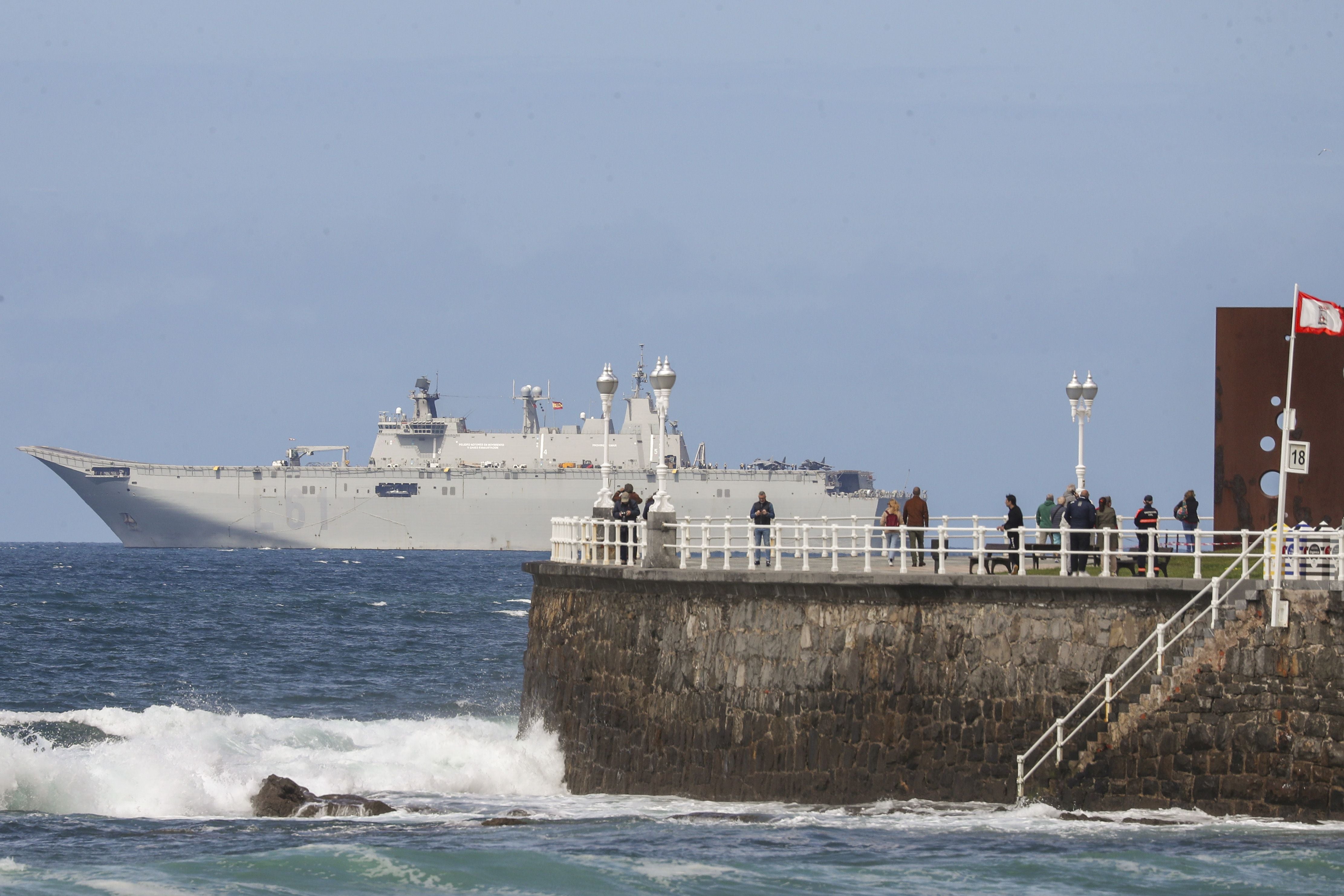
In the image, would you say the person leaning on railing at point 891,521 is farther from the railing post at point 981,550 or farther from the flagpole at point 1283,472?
the flagpole at point 1283,472

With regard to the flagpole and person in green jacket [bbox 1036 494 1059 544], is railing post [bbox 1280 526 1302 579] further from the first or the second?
person in green jacket [bbox 1036 494 1059 544]

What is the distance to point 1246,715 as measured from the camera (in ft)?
48.9

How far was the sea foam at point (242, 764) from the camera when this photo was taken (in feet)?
63.9

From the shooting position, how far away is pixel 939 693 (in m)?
16.3

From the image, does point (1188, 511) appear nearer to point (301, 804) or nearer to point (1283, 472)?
point (1283, 472)

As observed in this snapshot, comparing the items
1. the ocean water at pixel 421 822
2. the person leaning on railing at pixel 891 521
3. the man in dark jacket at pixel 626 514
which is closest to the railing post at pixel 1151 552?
the ocean water at pixel 421 822

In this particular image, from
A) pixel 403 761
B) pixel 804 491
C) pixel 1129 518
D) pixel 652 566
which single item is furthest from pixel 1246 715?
pixel 804 491

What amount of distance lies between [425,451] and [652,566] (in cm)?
10139

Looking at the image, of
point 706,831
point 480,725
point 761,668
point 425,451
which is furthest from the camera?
point 425,451

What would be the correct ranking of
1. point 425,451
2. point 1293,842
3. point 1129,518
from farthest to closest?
1. point 425,451
2. point 1129,518
3. point 1293,842

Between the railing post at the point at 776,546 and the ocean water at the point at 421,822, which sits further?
the railing post at the point at 776,546

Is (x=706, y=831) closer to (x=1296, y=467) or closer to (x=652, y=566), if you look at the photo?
(x=652, y=566)

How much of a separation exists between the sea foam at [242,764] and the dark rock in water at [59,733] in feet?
0.40

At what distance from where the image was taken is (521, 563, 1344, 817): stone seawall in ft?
48.7
